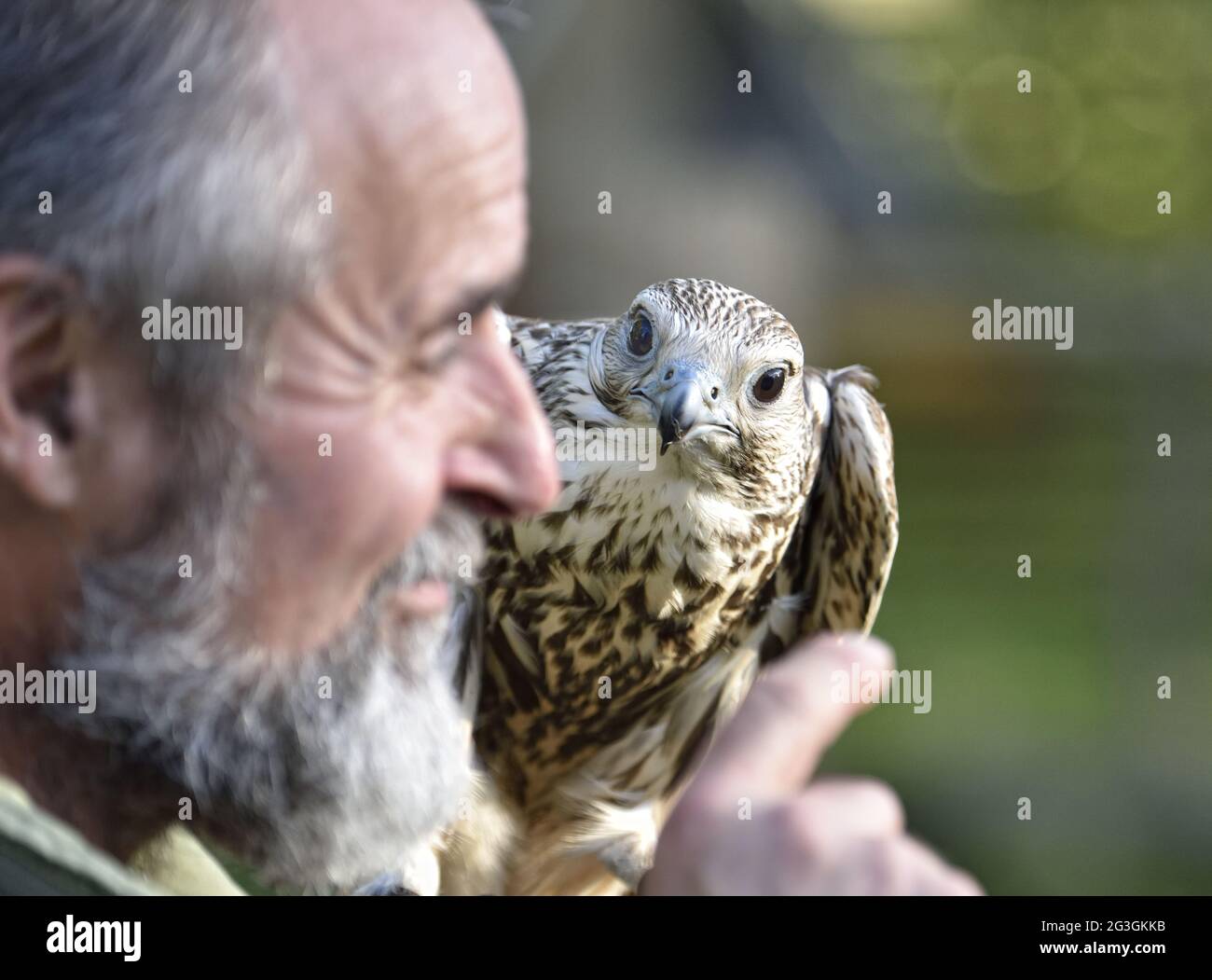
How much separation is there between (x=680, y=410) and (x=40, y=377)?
1.09 metres

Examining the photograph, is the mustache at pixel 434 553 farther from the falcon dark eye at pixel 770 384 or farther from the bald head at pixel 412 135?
the falcon dark eye at pixel 770 384

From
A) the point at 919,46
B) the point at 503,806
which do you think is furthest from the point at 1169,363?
the point at 503,806

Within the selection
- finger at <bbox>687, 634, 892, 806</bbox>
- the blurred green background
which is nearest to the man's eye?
finger at <bbox>687, 634, 892, 806</bbox>

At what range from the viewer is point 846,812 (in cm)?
94

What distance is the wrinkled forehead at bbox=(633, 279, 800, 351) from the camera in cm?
203

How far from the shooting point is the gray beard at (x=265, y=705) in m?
1.12

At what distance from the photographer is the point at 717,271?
11.4 feet

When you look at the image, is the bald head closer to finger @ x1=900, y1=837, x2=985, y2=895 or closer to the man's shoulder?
the man's shoulder

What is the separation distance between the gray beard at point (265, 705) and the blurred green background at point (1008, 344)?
11.2 ft

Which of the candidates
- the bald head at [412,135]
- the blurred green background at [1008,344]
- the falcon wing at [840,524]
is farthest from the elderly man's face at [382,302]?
the blurred green background at [1008,344]

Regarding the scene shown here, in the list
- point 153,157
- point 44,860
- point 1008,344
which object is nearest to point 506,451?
point 153,157

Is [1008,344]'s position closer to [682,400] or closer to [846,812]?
[682,400]

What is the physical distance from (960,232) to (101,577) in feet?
20.0

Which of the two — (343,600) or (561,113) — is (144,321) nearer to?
(343,600)
